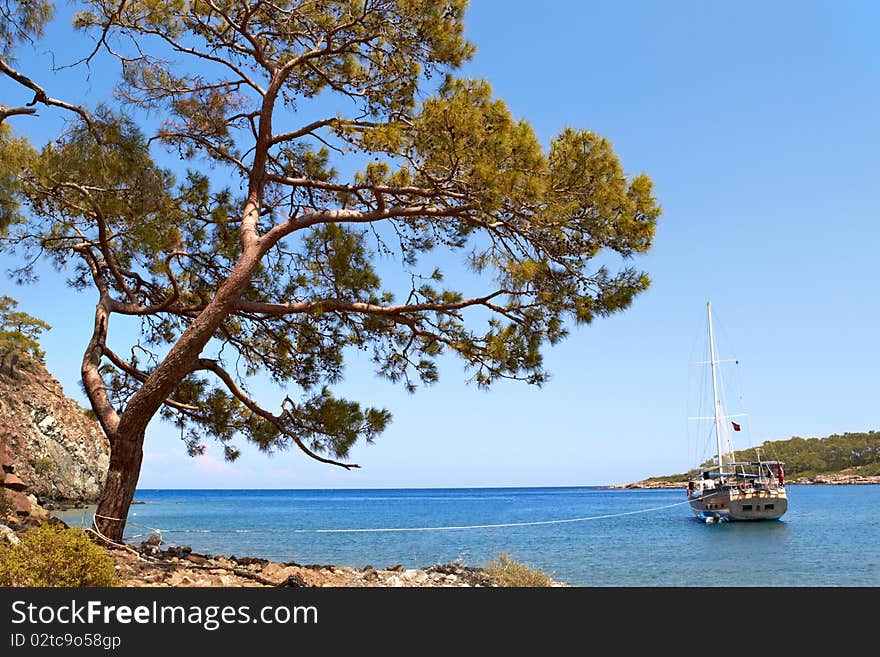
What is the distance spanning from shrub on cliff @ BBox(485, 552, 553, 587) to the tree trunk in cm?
397

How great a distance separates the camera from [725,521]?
32875 mm

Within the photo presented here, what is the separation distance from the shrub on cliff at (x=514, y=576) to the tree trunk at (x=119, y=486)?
3969 mm

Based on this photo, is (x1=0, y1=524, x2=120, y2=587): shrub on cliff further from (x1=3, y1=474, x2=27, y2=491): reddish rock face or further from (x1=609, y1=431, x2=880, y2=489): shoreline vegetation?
(x1=609, y1=431, x2=880, y2=489): shoreline vegetation

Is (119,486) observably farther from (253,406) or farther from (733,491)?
(733,491)

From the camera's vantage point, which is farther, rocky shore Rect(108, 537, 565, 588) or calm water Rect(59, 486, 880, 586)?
calm water Rect(59, 486, 880, 586)

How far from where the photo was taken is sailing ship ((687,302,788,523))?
31.8 metres

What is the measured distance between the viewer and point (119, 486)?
679cm

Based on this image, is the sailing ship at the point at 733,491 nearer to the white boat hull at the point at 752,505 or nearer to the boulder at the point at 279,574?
the white boat hull at the point at 752,505

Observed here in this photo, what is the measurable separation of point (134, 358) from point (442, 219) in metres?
4.59

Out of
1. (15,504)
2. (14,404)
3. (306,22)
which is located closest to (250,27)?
(306,22)

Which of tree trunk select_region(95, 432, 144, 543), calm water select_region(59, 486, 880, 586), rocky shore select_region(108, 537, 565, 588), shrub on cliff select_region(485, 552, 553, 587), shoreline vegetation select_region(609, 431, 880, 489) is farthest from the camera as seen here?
shoreline vegetation select_region(609, 431, 880, 489)

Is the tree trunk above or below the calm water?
above

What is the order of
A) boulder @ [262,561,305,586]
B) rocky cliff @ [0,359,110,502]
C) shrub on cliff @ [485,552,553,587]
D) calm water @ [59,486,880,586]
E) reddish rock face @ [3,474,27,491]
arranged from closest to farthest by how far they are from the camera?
boulder @ [262,561,305,586]
shrub on cliff @ [485,552,553,587]
reddish rock face @ [3,474,27,491]
calm water @ [59,486,880,586]
rocky cliff @ [0,359,110,502]

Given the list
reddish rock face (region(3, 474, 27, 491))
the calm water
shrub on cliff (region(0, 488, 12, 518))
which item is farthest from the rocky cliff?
shrub on cliff (region(0, 488, 12, 518))
